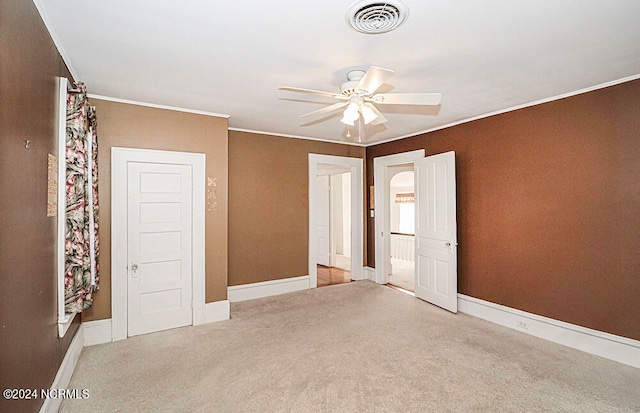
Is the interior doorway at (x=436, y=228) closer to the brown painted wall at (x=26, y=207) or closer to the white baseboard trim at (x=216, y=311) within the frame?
the white baseboard trim at (x=216, y=311)

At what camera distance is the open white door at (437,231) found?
4.24 m

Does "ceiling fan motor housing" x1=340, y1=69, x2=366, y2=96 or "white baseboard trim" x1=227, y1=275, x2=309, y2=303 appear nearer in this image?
"ceiling fan motor housing" x1=340, y1=69, x2=366, y2=96

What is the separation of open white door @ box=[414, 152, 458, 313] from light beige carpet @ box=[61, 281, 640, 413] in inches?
23.9

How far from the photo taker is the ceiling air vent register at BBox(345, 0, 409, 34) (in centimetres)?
177

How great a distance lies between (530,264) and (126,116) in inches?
191

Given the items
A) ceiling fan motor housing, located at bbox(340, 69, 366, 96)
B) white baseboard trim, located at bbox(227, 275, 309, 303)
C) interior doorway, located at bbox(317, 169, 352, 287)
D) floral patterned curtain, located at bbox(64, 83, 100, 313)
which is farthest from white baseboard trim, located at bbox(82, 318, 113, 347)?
interior doorway, located at bbox(317, 169, 352, 287)

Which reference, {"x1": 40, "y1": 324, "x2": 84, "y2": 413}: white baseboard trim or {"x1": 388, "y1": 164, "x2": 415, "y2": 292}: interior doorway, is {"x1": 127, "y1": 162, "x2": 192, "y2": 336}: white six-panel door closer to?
{"x1": 40, "y1": 324, "x2": 84, "y2": 413}: white baseboard trim

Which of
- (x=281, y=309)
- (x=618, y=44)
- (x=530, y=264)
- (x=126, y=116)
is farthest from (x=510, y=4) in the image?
(x=281, y=309)

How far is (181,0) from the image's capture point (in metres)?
1.75

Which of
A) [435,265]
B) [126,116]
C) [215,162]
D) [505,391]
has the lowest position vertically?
[505,391]

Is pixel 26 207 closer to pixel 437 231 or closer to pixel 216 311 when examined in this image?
pixel 216 311

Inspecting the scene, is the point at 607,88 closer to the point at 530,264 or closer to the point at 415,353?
the point at 530,264

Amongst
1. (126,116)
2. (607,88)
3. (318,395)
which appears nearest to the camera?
(318,395)

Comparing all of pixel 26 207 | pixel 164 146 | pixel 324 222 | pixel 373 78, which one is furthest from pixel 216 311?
pixel 324 222
